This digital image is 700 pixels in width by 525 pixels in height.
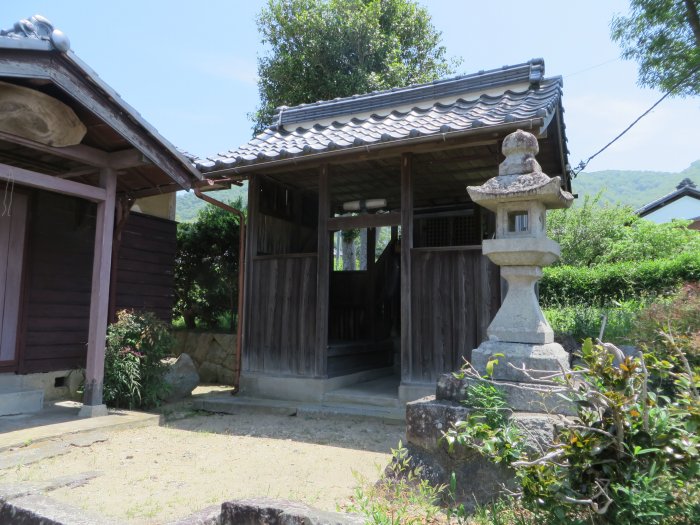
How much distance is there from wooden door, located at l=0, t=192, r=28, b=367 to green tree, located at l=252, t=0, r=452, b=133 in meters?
10.1

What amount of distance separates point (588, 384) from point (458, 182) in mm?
7095

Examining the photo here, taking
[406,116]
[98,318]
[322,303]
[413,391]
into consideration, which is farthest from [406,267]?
[98,318]

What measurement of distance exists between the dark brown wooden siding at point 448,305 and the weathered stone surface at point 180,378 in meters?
3.77

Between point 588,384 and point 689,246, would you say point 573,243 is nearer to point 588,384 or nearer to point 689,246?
point 689,246

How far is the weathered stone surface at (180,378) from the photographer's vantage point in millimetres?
7938

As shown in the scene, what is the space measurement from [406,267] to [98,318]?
13.7 feet

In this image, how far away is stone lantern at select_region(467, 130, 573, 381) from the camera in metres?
4.15

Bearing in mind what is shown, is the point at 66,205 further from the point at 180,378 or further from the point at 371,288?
the point at 371,288

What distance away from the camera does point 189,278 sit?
36.6ft

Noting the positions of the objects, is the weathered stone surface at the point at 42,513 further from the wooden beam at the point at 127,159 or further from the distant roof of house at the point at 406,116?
the distant roof of house at the point at 406,116

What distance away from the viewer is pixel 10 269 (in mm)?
7176

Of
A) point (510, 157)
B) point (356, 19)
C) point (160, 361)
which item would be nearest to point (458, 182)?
point (510, 157)

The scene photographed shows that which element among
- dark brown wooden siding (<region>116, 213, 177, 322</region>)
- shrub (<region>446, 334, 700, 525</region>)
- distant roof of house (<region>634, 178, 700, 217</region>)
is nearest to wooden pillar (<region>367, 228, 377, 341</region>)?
dark brown wooden siding (<region>116, 213, 177, 322</region>)

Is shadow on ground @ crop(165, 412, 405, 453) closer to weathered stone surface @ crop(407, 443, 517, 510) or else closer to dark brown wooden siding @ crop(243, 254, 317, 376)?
dark brown wooden siding @ crop(243, 254, 317, 376)
